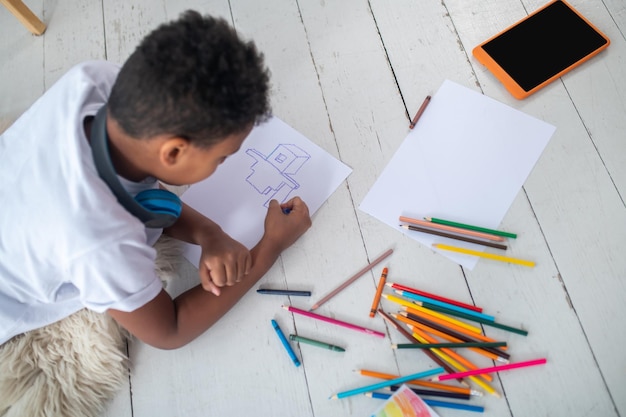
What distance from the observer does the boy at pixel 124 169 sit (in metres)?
0.49

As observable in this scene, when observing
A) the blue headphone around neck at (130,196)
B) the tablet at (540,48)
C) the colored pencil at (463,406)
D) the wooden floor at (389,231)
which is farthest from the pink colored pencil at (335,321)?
the tablet at (540,48)

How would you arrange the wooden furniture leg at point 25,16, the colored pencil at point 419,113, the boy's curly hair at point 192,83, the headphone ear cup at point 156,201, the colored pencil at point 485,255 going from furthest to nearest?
1. the wooden furniture leg at point 25,16
2. the colored pencil at point 419,113
3. the colored pencil at point 485,255
4. the headphone ear cup at point 156,201
5. the boy's curly hair at point 192,83

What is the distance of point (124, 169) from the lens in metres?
0.60

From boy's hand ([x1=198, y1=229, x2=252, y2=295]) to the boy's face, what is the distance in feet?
0.48

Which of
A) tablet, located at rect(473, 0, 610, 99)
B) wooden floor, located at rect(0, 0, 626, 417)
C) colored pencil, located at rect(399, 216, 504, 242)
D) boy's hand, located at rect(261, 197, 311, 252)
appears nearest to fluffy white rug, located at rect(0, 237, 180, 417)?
wooden floor, located at rect(0, 0, 626, 417)

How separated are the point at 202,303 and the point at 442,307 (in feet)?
1.20

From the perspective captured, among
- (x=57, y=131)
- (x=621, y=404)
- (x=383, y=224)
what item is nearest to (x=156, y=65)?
(x=57, y=131)

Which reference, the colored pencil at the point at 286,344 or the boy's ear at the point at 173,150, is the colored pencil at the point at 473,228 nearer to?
the colored pencil at the point at 286,344

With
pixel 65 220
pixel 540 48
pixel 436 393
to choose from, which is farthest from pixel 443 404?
pixel 540 48

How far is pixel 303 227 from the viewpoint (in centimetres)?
76

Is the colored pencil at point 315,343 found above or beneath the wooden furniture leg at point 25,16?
beneath

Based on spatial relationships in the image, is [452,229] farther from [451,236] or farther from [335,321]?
[335,321]

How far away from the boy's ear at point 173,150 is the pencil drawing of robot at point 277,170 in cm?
27

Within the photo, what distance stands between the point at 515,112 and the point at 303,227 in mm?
442
